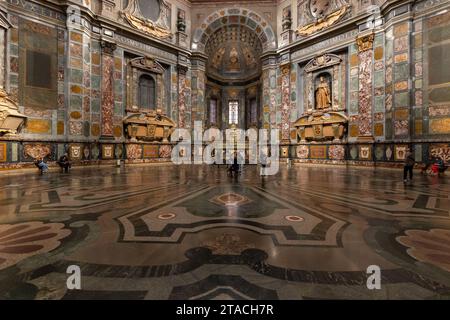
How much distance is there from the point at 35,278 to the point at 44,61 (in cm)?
1414

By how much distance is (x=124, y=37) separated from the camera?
1459 centimetres

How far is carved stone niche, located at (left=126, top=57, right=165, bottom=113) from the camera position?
15.2m

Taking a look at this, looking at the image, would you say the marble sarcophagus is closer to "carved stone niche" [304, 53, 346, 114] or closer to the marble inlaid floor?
"carved stone niche" [304, 53, 346, 114]

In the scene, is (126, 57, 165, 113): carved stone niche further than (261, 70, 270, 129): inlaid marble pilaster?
No

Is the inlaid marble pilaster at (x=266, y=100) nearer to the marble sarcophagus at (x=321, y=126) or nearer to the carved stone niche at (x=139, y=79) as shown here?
the marble sarcophagus at (x=321, y=126)

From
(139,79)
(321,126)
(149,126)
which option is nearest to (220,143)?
(149,126)

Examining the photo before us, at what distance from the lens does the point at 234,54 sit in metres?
23.7

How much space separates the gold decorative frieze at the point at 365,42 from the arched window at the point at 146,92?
1441 centimetres

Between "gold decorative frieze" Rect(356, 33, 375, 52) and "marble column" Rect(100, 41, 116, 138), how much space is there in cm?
1554

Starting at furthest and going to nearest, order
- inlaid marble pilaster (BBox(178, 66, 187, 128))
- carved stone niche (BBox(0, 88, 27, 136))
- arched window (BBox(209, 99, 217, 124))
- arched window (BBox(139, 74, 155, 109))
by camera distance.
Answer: arched window (BBox(209, 99, 217, 124)), inlaid marble pilaster (BBox(178, 66, 187, 128)), arched window (BBox(139, 74, 155, 109)), carved stone niche (BBox(0, 88, 27, 136))

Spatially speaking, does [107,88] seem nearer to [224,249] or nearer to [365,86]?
[224,249]

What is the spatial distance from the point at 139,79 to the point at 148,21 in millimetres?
4249

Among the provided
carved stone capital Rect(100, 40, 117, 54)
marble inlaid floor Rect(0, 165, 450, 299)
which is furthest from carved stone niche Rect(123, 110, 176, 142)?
marble inlaid floor Rect(0, 165, 450, 299)
